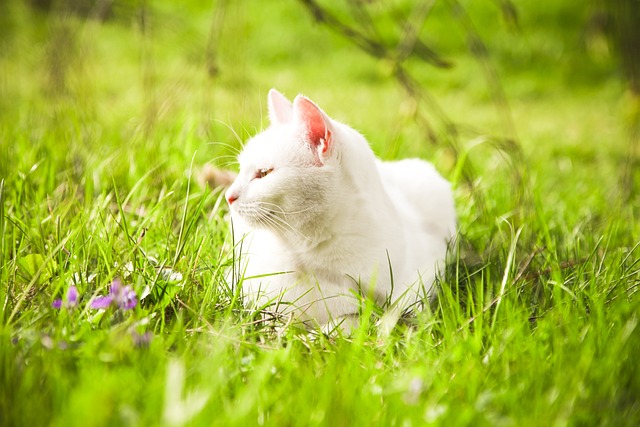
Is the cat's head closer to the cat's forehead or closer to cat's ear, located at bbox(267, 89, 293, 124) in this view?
the cat's forehead

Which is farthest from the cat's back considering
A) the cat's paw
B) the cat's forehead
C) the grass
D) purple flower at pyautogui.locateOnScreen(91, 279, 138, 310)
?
purple flower at pyautogui.locateOnScreen(91, 279, 138, 310)

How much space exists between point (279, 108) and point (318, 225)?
399 mm

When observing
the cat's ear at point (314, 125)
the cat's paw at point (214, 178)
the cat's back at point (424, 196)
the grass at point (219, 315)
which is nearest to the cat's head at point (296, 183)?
the cat's ear at point (314, 125)

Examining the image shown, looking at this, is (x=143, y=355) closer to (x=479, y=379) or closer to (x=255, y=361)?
(x=255, y=361)

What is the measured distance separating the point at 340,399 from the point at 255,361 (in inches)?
8.5

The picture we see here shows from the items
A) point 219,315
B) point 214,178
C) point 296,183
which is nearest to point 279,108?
point 296,183

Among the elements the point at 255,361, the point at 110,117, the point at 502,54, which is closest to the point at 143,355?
the point at 255,361

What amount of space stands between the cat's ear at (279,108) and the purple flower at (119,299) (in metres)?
0.69

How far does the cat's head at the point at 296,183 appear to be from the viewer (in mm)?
1428

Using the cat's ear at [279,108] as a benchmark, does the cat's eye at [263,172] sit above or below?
below

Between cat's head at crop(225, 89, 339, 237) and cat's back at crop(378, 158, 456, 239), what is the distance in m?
0.33

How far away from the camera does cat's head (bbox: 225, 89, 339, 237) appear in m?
1.43

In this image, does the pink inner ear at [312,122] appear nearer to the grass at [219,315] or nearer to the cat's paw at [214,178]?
the grass at [219,315]

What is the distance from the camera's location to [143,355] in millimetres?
1013
